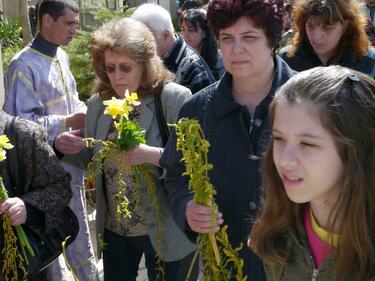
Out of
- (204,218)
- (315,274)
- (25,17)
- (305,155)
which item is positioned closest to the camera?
(305,155)

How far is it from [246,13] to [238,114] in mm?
396

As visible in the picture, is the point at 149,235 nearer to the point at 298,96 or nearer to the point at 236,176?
the point at 236,176

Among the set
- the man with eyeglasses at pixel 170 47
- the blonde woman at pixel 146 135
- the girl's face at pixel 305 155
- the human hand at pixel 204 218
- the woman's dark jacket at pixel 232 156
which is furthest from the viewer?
the man with eyeglasses at pixel 170 47

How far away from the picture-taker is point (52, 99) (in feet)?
11.5

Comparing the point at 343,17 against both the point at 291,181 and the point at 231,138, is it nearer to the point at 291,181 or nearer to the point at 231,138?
the point at 231,138

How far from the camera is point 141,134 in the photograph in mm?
2418

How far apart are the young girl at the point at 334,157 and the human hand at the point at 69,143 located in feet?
5.02

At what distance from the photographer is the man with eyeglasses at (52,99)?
10.9 feet

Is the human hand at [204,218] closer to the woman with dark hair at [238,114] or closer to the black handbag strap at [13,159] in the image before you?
the woman with dark hair at [238,114]

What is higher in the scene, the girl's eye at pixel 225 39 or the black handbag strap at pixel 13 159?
the girl's eye at pixel 225 39

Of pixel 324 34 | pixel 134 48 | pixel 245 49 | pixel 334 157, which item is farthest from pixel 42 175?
pixel 324 34

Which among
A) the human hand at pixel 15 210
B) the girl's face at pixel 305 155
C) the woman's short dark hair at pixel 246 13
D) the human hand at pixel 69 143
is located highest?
the woman's short dark hair at pixel 246 13

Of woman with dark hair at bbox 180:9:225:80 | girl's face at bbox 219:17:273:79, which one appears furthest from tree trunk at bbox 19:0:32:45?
girl's face at bbox 219:17:273:79

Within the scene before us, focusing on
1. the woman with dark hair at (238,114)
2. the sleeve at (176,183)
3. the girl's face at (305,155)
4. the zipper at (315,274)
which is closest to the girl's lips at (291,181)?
the girl's face at (305,155)
